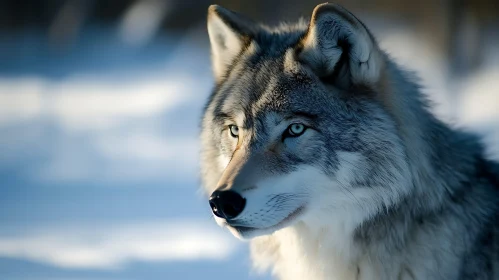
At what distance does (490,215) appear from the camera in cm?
297

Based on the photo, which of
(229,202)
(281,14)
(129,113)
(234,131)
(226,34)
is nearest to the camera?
(229,202)

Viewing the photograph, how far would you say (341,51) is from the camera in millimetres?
2914

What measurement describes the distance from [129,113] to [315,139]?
684 centimetres

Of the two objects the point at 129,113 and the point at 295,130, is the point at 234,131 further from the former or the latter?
the point at 129,113

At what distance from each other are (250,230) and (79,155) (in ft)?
19.5

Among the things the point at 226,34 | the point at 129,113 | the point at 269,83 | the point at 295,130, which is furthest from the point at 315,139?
the point at 129,113

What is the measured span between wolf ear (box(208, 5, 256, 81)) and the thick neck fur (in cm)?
75

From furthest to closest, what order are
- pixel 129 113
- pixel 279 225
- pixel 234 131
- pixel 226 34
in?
pixel 129 113, pixel 226 34, pixel 234 131, pixel 279 225

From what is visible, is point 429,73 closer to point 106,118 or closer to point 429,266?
point 106,118

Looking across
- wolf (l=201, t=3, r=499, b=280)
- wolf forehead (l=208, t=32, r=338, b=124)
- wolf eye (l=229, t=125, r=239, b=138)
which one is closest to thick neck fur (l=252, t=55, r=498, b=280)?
wolf (l=201, t=3, r=499, b=280)

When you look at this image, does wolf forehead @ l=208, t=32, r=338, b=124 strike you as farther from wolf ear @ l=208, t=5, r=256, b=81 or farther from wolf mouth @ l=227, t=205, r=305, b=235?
wolf mouth @ l=227, t=205, r=305, b=235

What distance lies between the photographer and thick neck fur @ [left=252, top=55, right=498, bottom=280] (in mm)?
2869

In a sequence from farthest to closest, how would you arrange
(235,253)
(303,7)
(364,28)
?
(303,7)
(235,253)
(364,28)

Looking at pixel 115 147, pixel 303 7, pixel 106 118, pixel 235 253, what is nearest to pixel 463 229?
pixel 235 253
